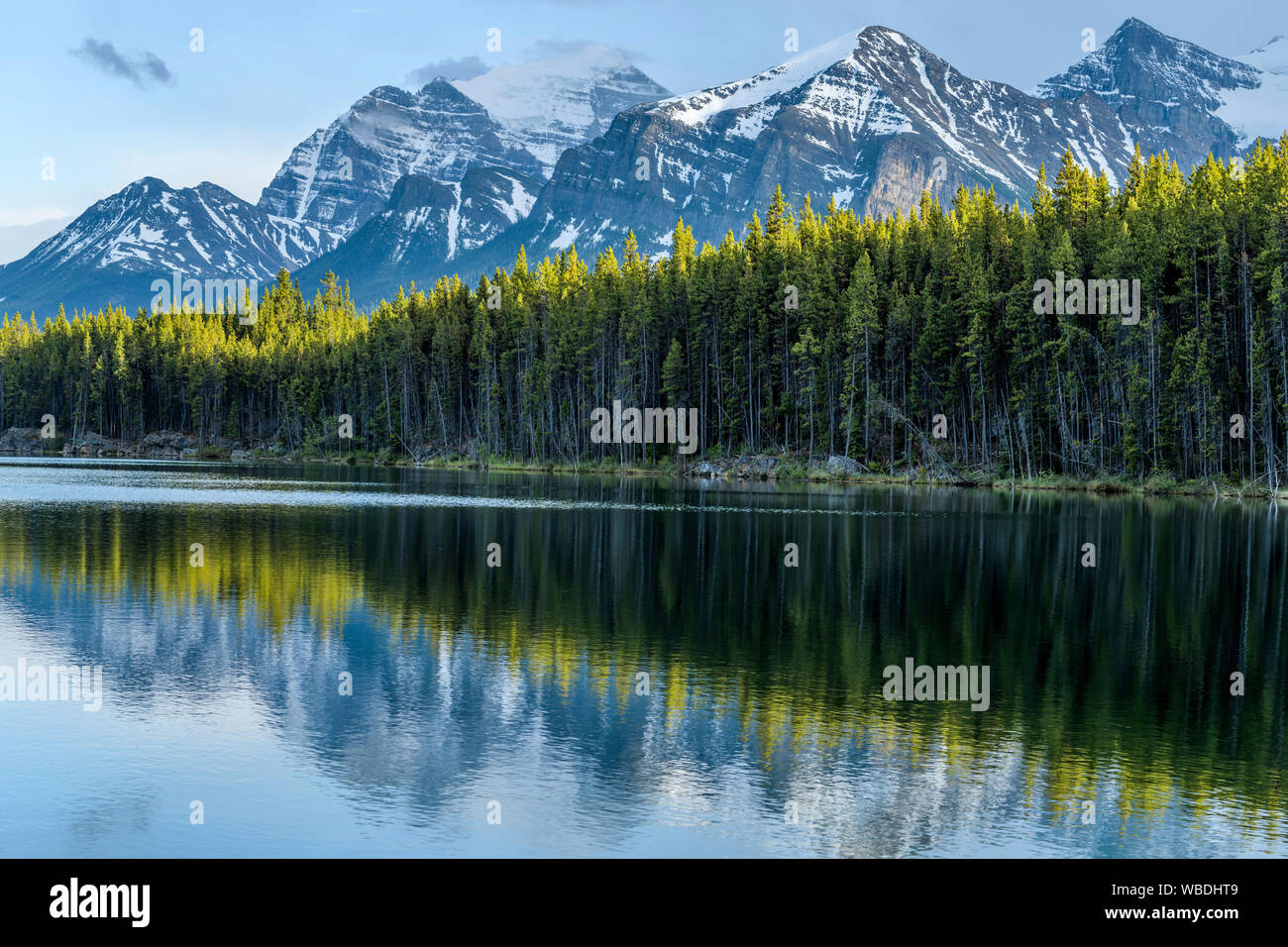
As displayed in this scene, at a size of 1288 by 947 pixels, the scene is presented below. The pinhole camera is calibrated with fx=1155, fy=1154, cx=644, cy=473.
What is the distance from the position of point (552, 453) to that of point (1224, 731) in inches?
4839

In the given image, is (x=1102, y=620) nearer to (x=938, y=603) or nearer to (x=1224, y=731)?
(x=938, y=603)
